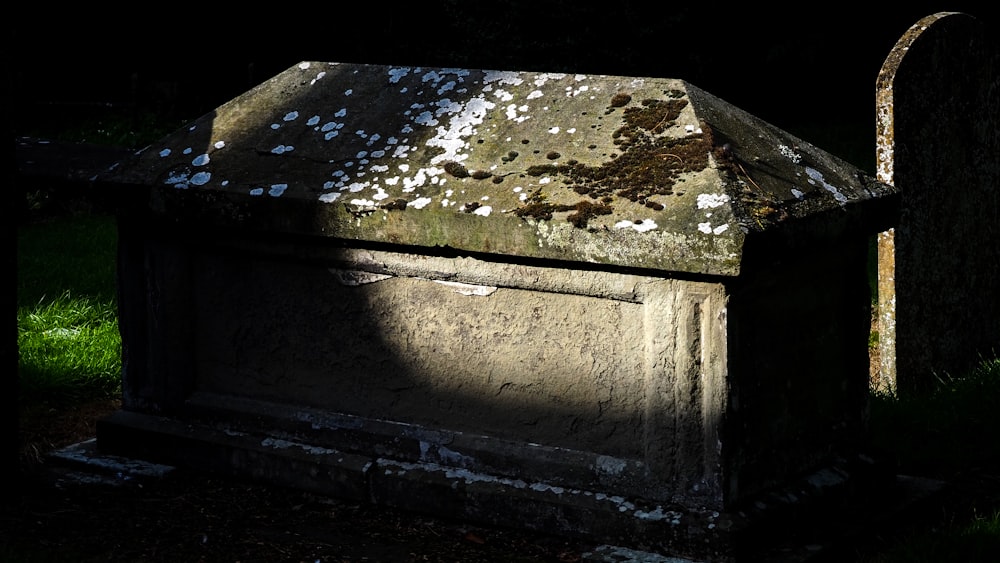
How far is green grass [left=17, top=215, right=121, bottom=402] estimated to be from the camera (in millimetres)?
5246

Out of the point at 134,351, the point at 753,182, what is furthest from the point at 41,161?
the point at 753,182

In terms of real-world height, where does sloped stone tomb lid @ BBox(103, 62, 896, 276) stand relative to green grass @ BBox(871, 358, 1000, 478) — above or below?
above

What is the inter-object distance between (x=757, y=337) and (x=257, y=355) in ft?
5.31

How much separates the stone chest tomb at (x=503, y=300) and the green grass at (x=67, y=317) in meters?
1.30

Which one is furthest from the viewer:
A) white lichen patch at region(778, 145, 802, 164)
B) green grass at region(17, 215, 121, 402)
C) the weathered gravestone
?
green grass at region(17, 215, 121, 402)

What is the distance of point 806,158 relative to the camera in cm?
347

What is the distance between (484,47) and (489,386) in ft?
34.9

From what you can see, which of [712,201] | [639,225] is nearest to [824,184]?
[712,201]

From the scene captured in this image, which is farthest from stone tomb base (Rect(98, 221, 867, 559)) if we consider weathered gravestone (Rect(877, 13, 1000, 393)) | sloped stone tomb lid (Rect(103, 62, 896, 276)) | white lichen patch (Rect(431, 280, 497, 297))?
weathered gravestone (Rect(877, 13, 1000, 393))

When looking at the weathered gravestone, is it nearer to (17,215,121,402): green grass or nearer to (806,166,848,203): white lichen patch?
(806,166,848,203): white lichen patch

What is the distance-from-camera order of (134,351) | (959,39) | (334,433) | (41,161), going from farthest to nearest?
(41,161)
(959,39)
(134,351)
(334,433)

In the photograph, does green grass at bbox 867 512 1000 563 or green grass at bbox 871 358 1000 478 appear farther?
green grass at bbox 871 358 1000 478

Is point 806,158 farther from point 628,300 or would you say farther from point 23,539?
point 23,539

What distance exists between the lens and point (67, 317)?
20.2ft
